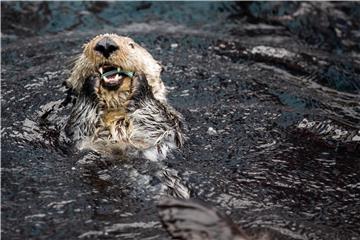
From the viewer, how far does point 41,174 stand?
4027 millimetres

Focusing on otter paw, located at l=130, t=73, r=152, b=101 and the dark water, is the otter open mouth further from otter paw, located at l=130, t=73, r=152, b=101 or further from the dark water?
the dark water

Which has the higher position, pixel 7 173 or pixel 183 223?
pixel 183 223

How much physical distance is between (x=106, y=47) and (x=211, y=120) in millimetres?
1049

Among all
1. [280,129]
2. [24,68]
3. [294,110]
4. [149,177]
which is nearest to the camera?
[149,177]

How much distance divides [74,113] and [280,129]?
57.2 inches

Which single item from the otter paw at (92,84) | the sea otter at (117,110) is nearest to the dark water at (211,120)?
the sea otter at (117,110)

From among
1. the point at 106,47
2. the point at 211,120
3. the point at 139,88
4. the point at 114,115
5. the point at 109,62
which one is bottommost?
the point at 211,120

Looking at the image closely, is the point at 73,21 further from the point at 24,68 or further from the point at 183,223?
the point at 183,223

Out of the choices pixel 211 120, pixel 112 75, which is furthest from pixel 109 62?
pixel 211 120

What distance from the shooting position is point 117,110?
4.39m

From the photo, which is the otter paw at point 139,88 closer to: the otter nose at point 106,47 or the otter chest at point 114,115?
the otter chest at point 114,115

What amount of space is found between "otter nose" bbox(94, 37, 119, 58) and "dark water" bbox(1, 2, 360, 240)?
665 millimetres

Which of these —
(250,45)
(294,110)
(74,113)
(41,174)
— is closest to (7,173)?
(41,174)

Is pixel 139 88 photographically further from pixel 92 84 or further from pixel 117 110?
pixel 92 84
